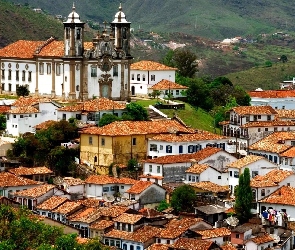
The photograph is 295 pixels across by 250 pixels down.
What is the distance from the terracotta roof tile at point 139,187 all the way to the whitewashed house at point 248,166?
5.85 meters

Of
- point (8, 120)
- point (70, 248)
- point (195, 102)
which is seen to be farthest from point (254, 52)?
point (70, 248)

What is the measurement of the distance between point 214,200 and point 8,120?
2036 cm

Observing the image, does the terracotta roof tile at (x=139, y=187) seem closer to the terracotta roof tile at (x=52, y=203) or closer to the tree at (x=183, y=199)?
the tree at (x=183, y=199)

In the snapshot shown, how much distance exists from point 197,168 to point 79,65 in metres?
20.7

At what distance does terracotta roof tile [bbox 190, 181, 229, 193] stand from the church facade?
21.1 m

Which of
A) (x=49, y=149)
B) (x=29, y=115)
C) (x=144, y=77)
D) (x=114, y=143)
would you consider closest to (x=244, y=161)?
(x=114, y=143)

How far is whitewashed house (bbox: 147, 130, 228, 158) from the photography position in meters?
87.2

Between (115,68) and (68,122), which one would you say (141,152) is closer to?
(68,122)

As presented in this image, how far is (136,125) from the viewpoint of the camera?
292 ft

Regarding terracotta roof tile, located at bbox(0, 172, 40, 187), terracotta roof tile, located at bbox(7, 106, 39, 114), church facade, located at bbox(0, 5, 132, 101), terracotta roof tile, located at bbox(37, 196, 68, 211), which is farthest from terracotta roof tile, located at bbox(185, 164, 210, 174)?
church facade, located at bbox(0, 5, 132, 101)

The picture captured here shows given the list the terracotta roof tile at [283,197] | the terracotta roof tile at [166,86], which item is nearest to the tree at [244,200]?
the terracotta roof tile at [283,197]

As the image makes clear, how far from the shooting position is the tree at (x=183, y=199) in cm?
7912

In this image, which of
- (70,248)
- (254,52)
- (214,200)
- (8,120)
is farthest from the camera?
(254,52)

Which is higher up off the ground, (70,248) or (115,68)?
(115,68)
